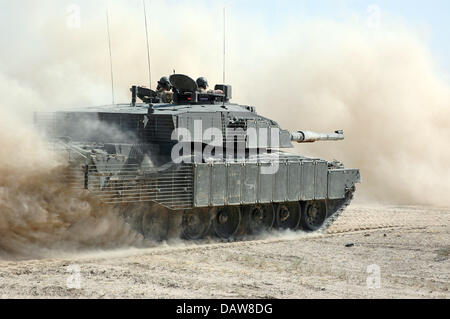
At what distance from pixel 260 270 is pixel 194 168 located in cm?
414

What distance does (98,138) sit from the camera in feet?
65.3

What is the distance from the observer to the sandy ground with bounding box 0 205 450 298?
13.5m

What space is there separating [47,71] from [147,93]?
7.06m

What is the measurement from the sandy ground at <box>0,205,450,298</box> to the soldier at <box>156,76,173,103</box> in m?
4.42

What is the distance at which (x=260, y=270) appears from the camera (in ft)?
52.7

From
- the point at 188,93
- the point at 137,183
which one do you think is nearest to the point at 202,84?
the point at 188,93

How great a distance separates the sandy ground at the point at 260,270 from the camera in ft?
44.3

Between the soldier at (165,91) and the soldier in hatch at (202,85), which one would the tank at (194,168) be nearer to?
the soldier in hatch at (202,85)

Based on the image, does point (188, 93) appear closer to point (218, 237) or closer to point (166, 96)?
point (166, 96)

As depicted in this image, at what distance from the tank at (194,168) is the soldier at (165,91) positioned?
0.68ft

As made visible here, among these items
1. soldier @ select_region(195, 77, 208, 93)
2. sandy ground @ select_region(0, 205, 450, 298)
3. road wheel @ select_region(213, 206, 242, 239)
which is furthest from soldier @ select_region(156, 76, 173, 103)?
sandy ground @ select_region(0, 205, 450, 298)

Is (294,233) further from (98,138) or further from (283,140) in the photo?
(98,138)

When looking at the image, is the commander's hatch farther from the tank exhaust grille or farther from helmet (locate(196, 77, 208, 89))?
the tank exhaust grille
